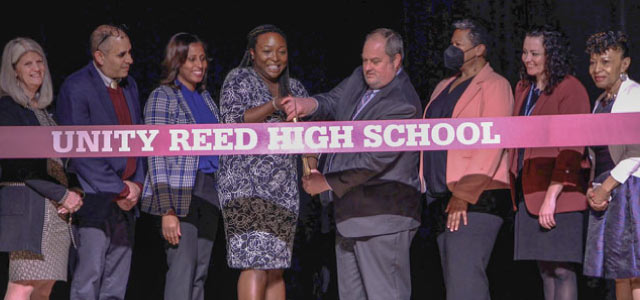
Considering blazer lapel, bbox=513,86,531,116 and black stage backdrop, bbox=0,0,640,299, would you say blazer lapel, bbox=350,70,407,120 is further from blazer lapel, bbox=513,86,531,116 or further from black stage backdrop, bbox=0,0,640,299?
black stage backdrop, bbox=0,0,640,299

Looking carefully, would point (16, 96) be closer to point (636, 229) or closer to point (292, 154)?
point (292, 154)

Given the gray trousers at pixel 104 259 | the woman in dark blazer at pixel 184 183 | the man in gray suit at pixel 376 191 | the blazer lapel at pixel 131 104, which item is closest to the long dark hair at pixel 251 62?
the man in gray suit at pixel 376 191

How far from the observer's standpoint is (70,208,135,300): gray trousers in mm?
5219

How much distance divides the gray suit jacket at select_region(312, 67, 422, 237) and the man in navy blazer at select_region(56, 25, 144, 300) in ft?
3.72

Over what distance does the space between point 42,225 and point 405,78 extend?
2048mm

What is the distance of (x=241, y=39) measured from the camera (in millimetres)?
6344

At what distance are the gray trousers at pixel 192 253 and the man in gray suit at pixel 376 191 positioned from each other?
1.92ft

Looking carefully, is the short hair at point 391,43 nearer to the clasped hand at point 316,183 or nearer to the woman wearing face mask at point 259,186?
the woman wearing face mask at point 259,186

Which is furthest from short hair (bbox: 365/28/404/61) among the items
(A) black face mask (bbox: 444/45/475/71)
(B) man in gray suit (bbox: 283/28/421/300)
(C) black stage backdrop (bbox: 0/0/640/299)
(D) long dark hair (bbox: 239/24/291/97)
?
(C) black stage backdrop (bbox: 0/0/640/299)

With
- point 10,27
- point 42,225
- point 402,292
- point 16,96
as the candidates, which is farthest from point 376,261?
point 10,27

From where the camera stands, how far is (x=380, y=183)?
518 cm

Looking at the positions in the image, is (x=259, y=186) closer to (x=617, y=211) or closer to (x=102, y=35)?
(x=102, y=35)

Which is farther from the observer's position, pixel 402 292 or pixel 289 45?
pixel 289 45

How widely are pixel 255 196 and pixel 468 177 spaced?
1108mm
